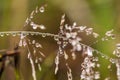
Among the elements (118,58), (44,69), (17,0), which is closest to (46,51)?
(44,69)

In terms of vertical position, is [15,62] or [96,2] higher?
[96,2]

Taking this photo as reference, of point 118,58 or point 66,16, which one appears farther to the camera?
point 66,16

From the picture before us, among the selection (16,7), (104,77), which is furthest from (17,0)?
(104,77)

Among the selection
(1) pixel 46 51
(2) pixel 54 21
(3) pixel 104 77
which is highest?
(2) pixel 54 21

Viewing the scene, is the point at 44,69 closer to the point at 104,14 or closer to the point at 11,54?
the point at 11,54

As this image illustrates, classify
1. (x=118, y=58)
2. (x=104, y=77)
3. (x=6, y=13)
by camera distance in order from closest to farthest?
(x=118, y=58) → (x=104, y=77) → (x=6, y=13)

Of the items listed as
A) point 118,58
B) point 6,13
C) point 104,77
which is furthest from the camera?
point 6,13
